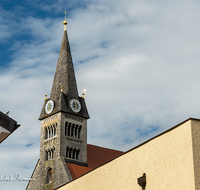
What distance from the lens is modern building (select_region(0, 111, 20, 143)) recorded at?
572 inches

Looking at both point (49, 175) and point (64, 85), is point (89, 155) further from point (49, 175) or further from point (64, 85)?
point (64, 85)

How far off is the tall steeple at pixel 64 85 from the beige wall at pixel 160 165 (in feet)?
133

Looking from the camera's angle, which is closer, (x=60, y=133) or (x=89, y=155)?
(x=60, y=133)

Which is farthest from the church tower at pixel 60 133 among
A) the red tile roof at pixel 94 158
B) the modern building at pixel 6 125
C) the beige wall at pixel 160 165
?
the modern building at pixel 6 125

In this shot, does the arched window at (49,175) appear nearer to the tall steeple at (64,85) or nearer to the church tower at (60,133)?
the church tower at (60,133)

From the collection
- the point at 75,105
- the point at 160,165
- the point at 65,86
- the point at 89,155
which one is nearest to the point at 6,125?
the point at 160,165

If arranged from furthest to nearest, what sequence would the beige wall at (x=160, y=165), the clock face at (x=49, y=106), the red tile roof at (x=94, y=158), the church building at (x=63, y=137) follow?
the clock face at (x=49, y=106) < the church building at (x=63, y=137) < the red tile roof at (x=94, y=158) < the beige wall at (x=160, y=165)

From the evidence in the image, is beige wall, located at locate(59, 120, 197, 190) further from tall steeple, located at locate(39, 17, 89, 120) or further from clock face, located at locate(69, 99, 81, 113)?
clock face, located at locate(69, 99, 81, 113)

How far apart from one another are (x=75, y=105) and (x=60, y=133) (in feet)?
14.8

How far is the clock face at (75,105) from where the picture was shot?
5794cm

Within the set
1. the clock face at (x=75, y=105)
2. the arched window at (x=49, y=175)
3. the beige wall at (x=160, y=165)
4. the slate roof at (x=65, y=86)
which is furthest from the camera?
the clock face at (x=75, y=105)

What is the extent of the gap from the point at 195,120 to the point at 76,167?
42480 millimetres

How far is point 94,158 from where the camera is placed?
198 ft

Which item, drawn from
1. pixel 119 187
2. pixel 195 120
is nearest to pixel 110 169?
pixel 119 187
